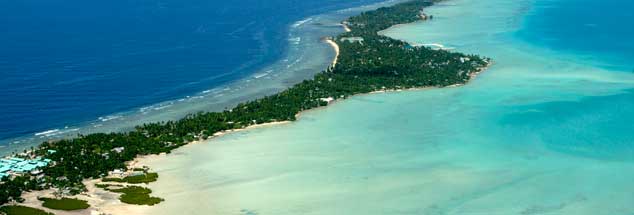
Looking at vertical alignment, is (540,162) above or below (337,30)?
below

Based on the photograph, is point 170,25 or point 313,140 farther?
point 170,25

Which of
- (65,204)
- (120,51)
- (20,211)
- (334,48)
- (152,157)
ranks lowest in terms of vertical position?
(65,204)

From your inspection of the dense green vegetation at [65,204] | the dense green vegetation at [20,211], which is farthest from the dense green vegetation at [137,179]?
the dense green vegetation at [20,211]

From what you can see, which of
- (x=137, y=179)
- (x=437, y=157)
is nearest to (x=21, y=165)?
(x=137, y=179)

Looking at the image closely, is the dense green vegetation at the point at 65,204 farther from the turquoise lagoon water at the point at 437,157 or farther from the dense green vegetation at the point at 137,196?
the turquoise lagoon water at the point at 437,157

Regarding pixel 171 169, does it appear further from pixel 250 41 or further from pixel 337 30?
pixel 337 30

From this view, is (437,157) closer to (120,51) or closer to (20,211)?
(20,211)

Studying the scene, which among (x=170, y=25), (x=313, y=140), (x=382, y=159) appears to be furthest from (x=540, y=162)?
(x=170, y=25)
